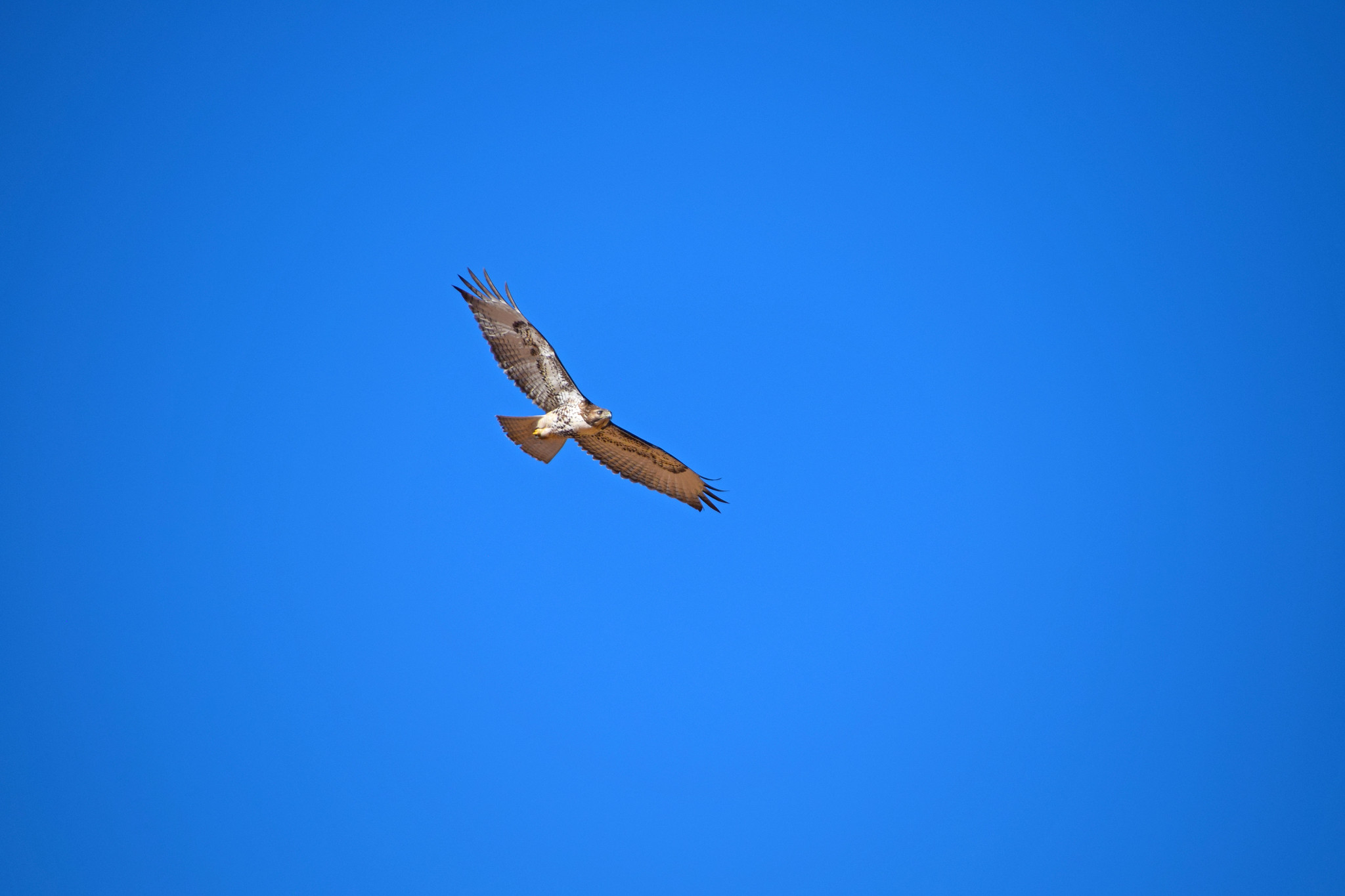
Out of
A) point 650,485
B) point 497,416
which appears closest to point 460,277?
point 497,416

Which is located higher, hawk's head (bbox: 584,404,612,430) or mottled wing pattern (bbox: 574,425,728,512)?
mottled wing pattern (bbox: 574,425,728,512)

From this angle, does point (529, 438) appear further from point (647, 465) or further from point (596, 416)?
point (647, 465)

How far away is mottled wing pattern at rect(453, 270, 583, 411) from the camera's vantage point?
11.6 meters

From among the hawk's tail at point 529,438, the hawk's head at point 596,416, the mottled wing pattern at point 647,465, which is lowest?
the hawk's tail at point 529,438

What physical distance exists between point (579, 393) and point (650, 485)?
1.81 m

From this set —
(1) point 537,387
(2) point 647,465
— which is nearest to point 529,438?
(1) point 537,387

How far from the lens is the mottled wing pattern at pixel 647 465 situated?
1238 cm

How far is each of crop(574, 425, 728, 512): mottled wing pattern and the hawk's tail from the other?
38 cm

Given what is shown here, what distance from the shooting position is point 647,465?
1280 centimetres

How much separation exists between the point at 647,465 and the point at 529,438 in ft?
5.49

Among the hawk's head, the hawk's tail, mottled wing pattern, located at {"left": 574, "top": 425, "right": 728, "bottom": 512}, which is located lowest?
the hawk's tail

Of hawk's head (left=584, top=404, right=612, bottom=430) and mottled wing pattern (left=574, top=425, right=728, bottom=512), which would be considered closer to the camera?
hawk's head (left=584, top=404, right=612, bottom=430)

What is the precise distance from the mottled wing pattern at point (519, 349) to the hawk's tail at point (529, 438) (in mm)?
343

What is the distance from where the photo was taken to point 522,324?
38.1 feet
